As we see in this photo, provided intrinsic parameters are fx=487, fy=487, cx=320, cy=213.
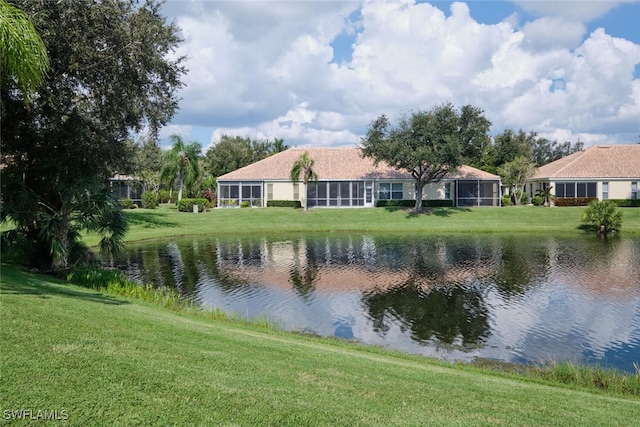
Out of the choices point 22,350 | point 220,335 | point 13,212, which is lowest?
point 220,335

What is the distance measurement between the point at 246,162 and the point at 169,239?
41107 mm

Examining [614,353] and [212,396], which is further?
[614,353]

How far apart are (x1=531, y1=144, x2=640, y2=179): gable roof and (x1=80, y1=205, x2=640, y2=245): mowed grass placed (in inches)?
265

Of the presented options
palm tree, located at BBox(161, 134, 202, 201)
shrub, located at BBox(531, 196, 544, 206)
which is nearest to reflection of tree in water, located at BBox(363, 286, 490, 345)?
shrub, located at BBox(531, 196, 544, 206)

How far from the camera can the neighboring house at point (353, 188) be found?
49.6 metres

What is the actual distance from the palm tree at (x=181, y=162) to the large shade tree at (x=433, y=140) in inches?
703

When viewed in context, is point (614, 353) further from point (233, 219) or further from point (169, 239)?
point (233, 219)

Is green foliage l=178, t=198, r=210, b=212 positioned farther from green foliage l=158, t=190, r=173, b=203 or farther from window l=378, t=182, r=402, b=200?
window l=378, t=182, r=402, b=200

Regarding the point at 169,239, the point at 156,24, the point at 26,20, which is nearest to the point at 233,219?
the point at 169,239

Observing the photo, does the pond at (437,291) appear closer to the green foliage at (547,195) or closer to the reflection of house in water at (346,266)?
the reflection of house in water at (346,266)

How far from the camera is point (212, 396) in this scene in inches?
213

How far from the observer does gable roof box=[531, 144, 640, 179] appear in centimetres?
4894

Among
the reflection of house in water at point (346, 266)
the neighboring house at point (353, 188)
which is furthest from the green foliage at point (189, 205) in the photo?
the reflection of house in water at point (346, 266)

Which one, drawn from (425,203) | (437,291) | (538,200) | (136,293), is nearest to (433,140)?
(425,203)
